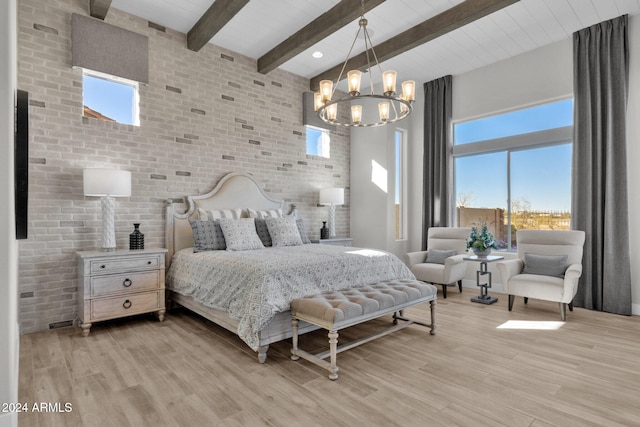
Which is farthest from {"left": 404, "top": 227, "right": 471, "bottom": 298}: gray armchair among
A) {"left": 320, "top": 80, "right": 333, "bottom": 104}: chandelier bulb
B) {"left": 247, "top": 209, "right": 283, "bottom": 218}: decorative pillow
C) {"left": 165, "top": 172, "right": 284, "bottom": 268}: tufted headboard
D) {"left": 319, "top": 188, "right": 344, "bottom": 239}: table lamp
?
{"left": 320, "top": 80, "right": 333, "bottom": 104}: chandelier bulb

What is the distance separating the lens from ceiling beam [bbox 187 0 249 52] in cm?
369

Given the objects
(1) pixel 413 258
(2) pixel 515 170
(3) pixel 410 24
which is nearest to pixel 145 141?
(3) pixel 410 24

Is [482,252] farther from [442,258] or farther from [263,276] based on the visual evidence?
[263,276]

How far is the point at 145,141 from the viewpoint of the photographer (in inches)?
165

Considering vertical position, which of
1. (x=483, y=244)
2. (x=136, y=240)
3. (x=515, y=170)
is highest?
(x=515, y=170)

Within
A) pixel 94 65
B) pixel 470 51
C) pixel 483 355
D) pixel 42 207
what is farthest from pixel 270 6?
pixel 483 355

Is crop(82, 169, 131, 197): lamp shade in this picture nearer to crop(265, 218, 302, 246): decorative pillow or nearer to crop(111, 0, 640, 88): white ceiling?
crop(265, 218, 302, 246): decorative pillow

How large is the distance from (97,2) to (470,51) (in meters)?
4.52

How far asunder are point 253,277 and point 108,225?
1839mm

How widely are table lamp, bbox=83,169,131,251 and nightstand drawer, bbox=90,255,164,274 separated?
8.7 inches

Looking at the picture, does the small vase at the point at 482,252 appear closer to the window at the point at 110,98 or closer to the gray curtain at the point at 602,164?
the gray curtain at the point at 602,164

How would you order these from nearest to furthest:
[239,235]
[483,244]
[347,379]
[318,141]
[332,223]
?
1. [347,379]
2. [239,235]
3. [483,244]
4. [332,223]
5. [318,141]

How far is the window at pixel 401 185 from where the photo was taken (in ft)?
20.8

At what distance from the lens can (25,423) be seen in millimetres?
1934
